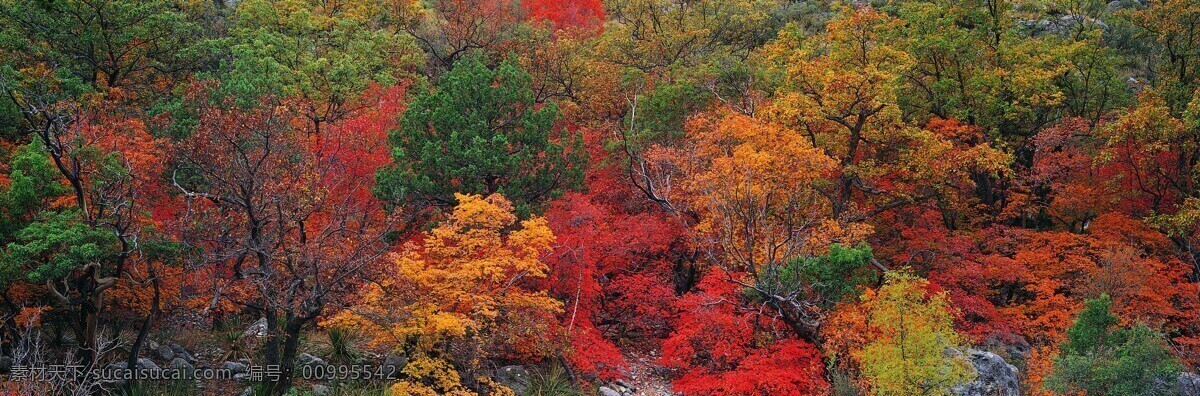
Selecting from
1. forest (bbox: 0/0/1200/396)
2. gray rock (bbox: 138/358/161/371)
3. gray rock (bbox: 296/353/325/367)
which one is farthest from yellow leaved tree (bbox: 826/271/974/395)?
gray rock (bbox: 138/358/161/371)

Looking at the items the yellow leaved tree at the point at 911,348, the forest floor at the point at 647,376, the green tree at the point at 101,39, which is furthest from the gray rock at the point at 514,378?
the green tree at the point at 101,39

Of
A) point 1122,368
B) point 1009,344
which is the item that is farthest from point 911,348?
point 1009,344

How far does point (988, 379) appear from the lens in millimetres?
19703

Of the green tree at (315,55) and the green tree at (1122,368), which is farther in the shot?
the green tree at (315,55)

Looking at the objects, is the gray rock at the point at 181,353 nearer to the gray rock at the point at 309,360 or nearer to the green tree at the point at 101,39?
the gray rock at the point at 309,360

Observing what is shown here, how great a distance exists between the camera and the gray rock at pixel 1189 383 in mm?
18734

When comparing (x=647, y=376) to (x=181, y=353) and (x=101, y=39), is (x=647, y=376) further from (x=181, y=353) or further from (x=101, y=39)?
(x=101, y=39)

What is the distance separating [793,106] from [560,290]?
29.2ft

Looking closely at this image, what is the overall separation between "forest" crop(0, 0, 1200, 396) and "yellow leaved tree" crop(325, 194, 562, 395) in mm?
95

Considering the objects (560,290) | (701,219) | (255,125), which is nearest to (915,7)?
(701,219)

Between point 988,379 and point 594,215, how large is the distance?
421 inches

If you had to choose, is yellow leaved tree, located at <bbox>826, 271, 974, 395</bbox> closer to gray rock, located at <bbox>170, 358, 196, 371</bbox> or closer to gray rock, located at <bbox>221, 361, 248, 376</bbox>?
gray rock, located at <bbox>221, 361, 248, 376</bbox>

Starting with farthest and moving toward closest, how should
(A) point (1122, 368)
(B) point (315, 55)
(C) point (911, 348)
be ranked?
(B) point (315, 55) < (C) point (911, 348) < (A) point (1122, 368)

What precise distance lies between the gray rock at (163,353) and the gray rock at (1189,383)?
22.8 m
